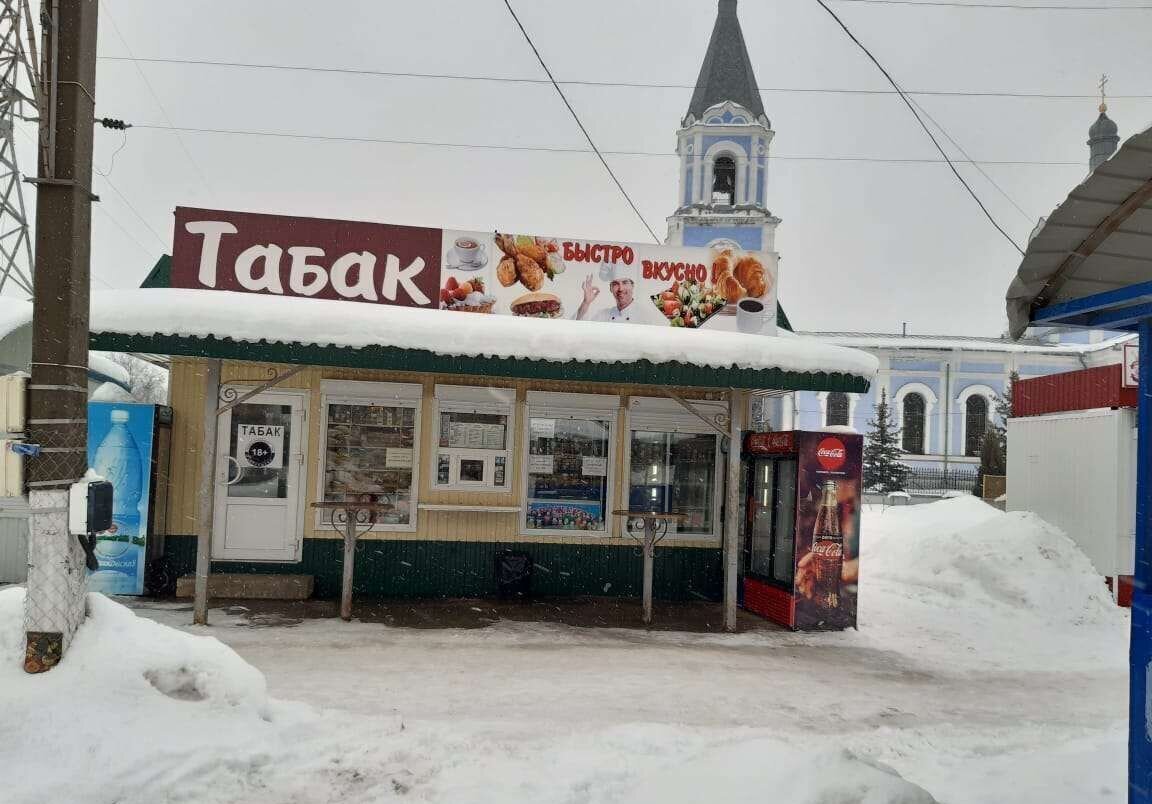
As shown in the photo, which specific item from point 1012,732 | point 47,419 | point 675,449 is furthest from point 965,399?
point 47,419

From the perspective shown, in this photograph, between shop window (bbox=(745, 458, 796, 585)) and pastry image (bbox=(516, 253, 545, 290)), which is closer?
shop window (bbox=(745, 458, 796, 585))

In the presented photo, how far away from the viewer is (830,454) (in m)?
9.82

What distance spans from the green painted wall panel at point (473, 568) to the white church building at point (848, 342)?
86.6 feet

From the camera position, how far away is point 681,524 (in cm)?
1127

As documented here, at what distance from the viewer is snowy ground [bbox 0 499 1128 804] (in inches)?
192

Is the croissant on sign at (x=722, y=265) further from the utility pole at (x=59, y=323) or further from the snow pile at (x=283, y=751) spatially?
the utility pole at (x=59, y=323)

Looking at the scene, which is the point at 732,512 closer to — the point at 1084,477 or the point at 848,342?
the point at 1084,477

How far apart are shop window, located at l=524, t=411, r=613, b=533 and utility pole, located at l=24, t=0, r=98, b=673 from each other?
6.04 m

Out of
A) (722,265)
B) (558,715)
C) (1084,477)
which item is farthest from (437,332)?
(1084,477)

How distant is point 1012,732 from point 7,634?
7034 mm

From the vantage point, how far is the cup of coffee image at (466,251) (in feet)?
35.6

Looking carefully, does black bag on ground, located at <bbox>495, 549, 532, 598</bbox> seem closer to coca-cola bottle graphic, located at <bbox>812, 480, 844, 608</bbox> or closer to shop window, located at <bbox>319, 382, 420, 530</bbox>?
shop window, located at <bbox>319, 382, 420, 530</bbox>

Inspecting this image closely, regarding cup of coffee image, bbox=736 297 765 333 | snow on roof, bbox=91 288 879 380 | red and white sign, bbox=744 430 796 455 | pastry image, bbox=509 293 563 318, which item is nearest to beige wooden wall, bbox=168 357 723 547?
pastry image, bbox=509 293 563 318

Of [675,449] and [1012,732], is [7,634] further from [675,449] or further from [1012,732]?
[675,449]
